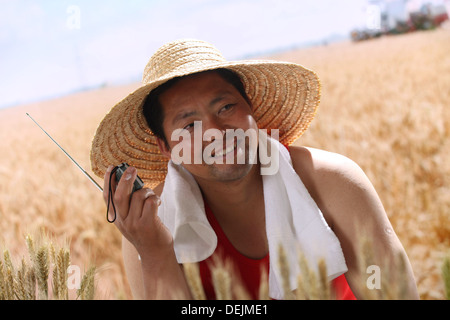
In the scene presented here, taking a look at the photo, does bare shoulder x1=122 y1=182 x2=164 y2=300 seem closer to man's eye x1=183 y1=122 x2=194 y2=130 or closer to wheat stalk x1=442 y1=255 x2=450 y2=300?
man's eye x1=183 y1=122 x2=194 y2=130

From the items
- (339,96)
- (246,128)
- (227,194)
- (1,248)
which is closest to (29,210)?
(227,194)

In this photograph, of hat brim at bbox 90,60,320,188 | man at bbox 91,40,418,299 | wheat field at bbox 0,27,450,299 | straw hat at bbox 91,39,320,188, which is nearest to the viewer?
man at bbox 91,40,418,299

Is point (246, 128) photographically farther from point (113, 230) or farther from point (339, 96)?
→ point (339, 96)

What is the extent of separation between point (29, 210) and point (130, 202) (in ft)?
7.35

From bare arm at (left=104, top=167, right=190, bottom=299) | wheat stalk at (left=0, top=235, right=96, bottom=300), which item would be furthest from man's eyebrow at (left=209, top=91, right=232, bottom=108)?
wheat stalk at (left=0, top=235, right=96, bottom=300)

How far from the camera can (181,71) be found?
131 centimetres

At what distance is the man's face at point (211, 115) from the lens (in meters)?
1.32

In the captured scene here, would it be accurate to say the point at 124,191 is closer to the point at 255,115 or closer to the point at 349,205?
the point at 349,205

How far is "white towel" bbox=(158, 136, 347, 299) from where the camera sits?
4.27ft

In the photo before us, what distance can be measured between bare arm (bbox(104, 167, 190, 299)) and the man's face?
1.06 feet

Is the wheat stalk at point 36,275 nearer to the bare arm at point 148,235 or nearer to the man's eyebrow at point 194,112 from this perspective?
the bare arm at point 148,235

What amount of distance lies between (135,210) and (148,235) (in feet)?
0.22

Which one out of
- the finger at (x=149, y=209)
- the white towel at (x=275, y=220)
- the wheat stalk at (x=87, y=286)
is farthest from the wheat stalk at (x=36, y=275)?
the white towel at (x=275, y=220)

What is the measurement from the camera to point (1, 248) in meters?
0.81
